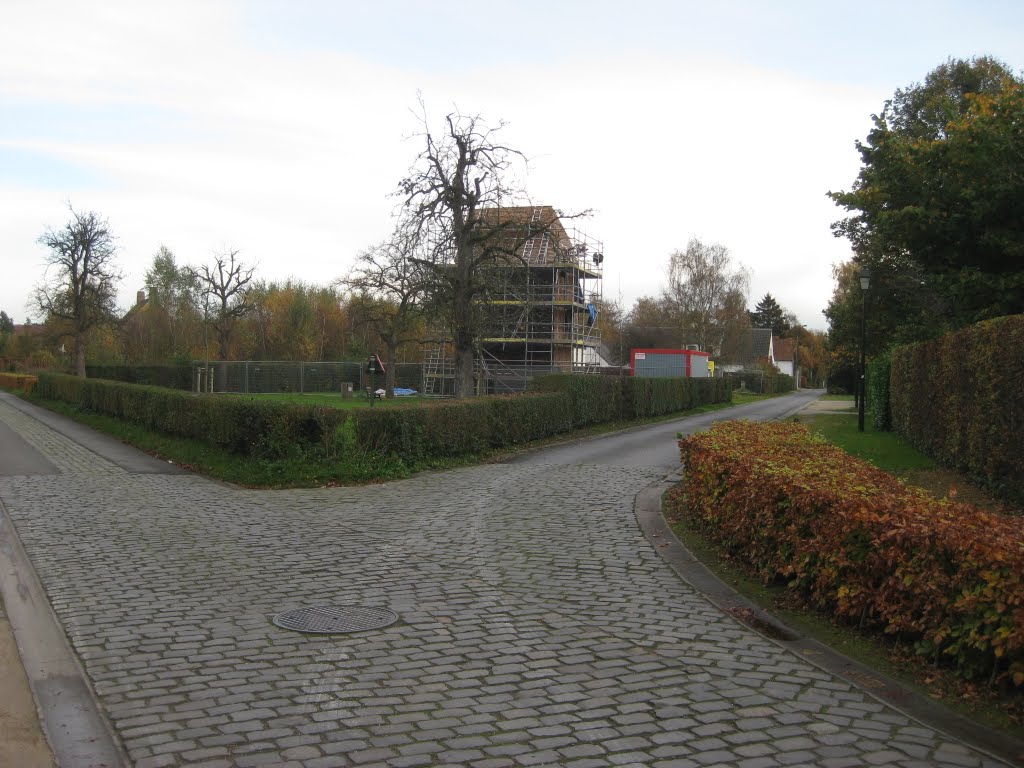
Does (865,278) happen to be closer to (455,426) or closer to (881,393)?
(881,393)

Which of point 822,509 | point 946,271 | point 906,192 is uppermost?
point 906,192

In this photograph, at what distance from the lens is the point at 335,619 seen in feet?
21.5

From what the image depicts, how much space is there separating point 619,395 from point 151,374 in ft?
119

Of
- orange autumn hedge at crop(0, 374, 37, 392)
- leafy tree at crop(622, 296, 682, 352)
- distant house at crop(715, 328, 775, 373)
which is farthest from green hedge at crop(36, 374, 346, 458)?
distant house at crop(715, 328, 775, 373)

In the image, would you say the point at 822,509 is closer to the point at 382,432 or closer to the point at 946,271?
the point at 382,432

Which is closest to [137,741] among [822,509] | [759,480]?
[822,509]

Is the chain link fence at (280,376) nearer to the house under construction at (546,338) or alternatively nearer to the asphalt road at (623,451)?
the house under construction at (546,338)

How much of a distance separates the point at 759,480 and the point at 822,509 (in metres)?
1.31

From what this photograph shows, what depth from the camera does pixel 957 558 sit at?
5.19 meters

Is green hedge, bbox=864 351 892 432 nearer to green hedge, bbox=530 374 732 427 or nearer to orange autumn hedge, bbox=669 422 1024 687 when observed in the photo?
green hedge, bbox=530 374 732 427

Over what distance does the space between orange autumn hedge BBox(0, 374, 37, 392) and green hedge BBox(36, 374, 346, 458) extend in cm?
2885

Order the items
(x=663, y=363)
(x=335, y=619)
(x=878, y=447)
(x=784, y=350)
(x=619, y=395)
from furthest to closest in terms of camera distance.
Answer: (x=784, y=350) < (x=663, y=363) < (x=619, y=395) < (x=878, y=447) < (x=335, y=619)

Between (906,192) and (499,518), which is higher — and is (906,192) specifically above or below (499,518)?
above

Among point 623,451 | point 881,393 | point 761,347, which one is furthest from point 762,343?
point 623,451
